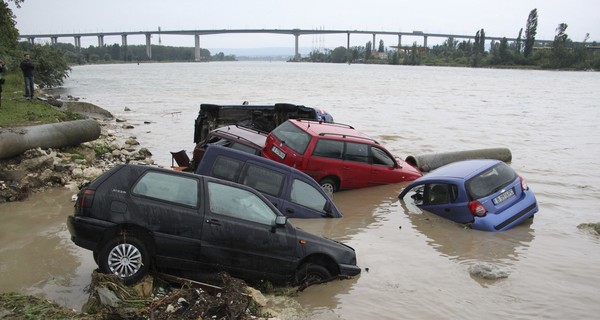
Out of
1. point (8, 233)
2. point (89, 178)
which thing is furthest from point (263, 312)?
point (89, 178)

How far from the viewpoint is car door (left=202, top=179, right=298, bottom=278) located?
21.1 feet

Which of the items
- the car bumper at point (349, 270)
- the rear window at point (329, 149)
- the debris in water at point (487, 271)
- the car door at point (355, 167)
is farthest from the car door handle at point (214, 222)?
the car door at point (355, 167)

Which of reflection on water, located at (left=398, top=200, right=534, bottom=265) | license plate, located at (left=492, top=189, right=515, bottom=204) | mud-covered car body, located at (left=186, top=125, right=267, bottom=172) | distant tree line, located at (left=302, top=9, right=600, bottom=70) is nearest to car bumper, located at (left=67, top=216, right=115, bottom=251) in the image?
mud-covered car body, located at (left=186, top=125, right=267, bottom=172)

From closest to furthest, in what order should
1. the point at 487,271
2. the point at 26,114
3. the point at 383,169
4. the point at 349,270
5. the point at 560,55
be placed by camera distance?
the point at 349,270 < the point at 487,271 < the point at 383,169 < the point at 26,114 < the point at 560,55

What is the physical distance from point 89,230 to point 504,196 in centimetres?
793

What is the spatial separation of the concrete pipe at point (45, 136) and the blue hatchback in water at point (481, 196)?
9.35m

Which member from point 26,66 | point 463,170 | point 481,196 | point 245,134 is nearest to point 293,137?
point 245,134

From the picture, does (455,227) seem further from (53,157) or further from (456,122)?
(456,122)

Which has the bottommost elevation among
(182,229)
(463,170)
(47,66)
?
(463,170)

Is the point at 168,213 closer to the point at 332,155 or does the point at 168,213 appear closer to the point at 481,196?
the point at 481,196

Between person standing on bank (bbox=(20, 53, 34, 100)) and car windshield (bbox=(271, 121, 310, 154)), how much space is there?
37.8ft

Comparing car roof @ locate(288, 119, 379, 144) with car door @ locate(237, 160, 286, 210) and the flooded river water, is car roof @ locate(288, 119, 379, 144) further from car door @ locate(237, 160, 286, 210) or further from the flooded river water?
car door @ locate(237, 160, 286, 210)

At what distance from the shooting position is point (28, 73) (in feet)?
65.3

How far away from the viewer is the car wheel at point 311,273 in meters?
6.93
